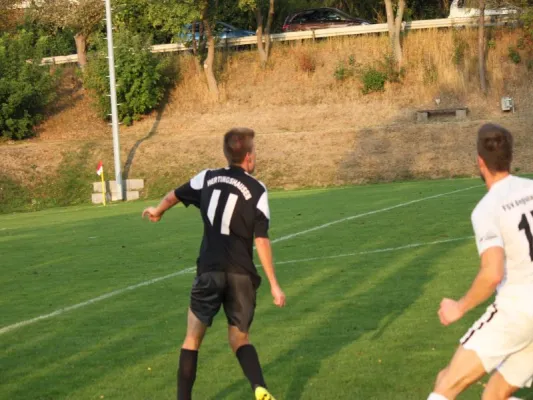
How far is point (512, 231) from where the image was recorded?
5.05 metres

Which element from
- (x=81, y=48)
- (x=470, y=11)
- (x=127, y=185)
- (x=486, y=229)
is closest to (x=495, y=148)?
(x=486, y=229)

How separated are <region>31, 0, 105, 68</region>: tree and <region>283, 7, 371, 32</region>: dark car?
30.7 ft

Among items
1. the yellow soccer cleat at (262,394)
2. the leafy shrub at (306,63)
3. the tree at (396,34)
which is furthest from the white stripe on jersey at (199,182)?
the leafy shrub at (306,63)

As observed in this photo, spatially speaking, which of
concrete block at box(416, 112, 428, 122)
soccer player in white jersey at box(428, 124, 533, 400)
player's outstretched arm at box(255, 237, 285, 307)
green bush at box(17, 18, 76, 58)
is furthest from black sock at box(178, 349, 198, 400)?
green bush at box(17, 18, 76, 58)

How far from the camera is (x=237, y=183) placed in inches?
260

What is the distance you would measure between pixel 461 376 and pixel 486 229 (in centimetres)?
76

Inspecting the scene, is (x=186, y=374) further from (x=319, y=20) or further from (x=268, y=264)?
(x=319, y=20)

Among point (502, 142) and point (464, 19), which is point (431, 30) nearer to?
point (464, 19)

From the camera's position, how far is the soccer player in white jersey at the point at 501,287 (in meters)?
5.04

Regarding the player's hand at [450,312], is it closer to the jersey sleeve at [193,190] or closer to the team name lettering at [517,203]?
the team name lettering at [517,203]

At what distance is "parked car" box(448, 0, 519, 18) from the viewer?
145 ft

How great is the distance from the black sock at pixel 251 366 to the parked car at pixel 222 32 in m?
40.4

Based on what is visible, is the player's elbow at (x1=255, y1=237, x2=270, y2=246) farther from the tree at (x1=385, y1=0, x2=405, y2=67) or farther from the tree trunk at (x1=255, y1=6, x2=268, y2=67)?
the tree trunk at (x1=255, y1=6, x2=268, y2=67)

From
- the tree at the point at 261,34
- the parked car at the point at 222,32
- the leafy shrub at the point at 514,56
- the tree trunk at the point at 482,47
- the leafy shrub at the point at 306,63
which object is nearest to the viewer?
the tree trunk at the point at 482,47
